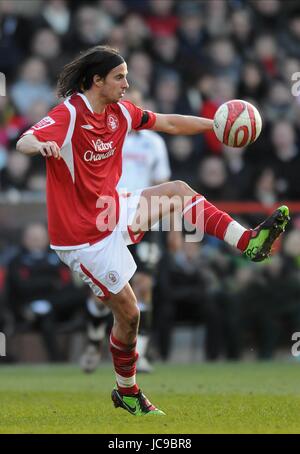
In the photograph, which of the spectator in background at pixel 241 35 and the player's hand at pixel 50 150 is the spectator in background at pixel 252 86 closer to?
the spectator in background at pixel 241 35

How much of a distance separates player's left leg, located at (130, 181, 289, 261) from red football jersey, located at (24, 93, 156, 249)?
0.74ft

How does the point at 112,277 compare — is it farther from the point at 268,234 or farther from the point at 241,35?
the point at 241,35

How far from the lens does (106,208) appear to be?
739 centimetres

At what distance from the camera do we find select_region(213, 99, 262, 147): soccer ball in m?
7.55

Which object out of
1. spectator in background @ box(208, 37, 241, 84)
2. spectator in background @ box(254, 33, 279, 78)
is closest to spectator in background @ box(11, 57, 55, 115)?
spectator in background @ box(208, 37, 241, 84)

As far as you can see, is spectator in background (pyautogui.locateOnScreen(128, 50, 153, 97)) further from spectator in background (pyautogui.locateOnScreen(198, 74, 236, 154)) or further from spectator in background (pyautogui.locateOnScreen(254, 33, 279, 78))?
spectator in background (pyautogui.locateOnScreen(254, 33, 279, 78))

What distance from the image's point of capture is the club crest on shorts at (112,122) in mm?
7527

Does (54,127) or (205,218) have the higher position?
(54,127)

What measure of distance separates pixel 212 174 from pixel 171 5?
3565 millimetres

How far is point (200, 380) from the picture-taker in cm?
1041

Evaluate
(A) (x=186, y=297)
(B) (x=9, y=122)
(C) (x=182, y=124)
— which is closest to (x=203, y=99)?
(B) (x=9, y=122)

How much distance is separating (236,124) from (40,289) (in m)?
5.42

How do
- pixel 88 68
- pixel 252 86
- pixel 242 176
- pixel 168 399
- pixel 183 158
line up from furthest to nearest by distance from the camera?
pixel 252 86, pixel 183 158, pixel 242 176, pixel 168 399, pixel 88 68
